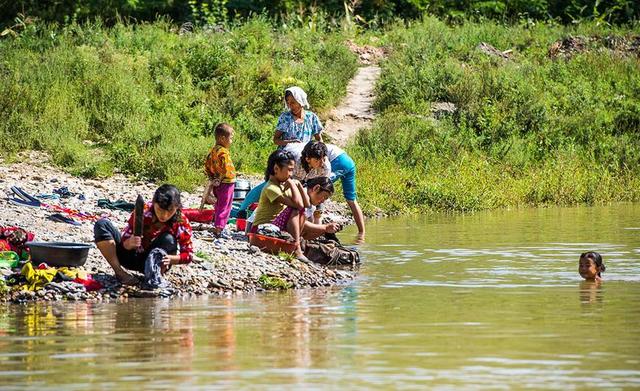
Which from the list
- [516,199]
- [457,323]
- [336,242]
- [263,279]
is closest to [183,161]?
[516,199]

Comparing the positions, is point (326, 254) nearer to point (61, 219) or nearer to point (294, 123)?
point (294, 123)

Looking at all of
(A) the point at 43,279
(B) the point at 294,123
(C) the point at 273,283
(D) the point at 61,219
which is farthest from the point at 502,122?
(A) the point at 43,279

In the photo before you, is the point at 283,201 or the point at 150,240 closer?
the point at 150,240

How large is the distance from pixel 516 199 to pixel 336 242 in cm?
991

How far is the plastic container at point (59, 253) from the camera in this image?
12180mm

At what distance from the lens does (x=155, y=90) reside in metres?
27.2

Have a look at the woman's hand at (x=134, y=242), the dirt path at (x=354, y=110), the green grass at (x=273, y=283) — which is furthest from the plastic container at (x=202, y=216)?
the dirt path at (x=354, y=110)

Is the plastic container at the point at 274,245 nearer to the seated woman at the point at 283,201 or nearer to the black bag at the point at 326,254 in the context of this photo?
the seated woman at the point at 283,201

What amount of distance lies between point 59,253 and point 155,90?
15.3 metres

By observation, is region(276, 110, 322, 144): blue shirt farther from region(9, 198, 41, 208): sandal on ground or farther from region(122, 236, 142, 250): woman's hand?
region(122, 236, 142, 250): woman's hand

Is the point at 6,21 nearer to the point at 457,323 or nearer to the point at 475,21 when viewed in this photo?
the point at 475,21

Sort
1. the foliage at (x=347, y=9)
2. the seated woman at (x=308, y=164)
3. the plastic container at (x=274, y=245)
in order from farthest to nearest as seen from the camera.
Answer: the foliage at (x=347, y=9), the seated woman at (x=308, y=164), the plastic container at (x=274, y=245)

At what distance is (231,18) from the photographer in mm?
36875

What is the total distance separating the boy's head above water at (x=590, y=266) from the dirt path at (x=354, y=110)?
43.6ft
